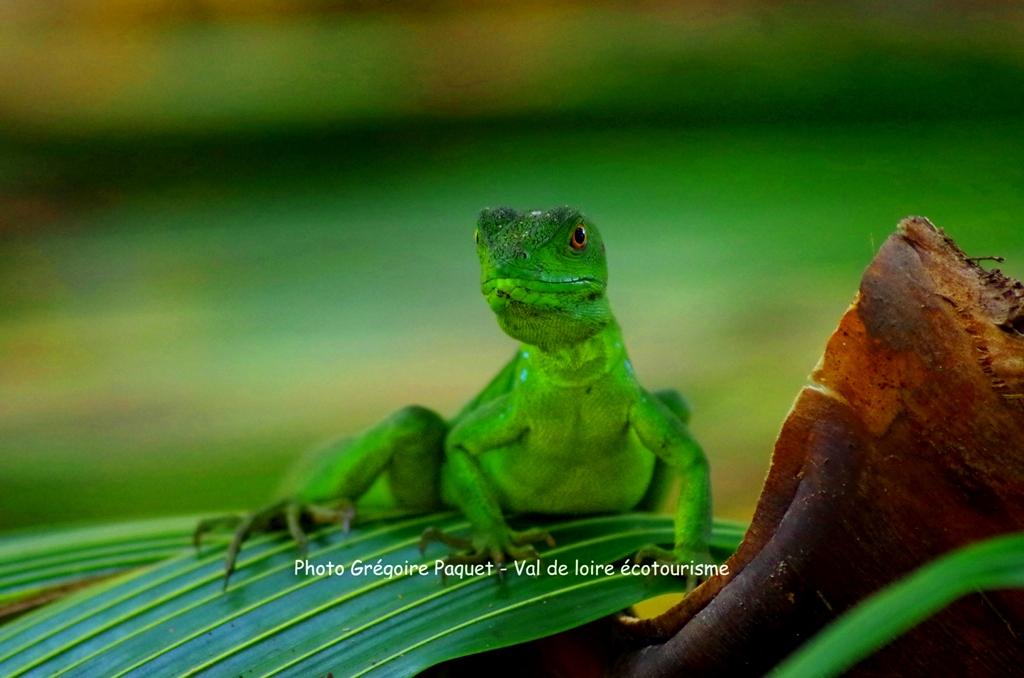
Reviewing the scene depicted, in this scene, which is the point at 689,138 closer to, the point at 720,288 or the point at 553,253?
the point at 720,288

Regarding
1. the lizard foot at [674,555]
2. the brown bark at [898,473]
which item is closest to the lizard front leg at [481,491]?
the lizard foot at [674,555]

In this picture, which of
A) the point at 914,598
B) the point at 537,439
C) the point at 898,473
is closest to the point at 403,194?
the point at 537,439

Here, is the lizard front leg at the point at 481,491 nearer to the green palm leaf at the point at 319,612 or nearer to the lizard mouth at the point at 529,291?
the green palm leaf at the point at 319,612

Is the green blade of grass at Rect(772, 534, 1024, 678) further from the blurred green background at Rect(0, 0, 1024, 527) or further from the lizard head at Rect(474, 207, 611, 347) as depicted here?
the blurred green background at Rect(0, 0, 1024, 527)

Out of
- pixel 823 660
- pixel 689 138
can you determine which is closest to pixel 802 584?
pixel 823 660

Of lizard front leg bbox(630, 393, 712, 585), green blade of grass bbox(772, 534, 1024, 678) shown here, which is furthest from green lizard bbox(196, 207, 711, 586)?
green blade of grass bbox(772, 534, 1024, 678)

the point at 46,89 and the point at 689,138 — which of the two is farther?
the point at 46,89
